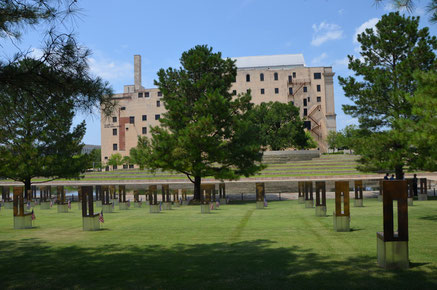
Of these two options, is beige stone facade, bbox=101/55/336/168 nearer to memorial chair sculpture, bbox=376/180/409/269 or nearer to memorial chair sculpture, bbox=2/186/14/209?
memorial chair sculpture, bbox=2/186/14/209

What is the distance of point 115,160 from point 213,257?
71334 mm

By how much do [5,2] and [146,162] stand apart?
794 inches

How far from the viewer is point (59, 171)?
29156mm

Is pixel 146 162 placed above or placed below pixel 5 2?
below

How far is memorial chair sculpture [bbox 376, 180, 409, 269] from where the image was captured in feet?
23.9

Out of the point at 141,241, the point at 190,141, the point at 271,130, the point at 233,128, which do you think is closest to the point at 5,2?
the point at 141,241

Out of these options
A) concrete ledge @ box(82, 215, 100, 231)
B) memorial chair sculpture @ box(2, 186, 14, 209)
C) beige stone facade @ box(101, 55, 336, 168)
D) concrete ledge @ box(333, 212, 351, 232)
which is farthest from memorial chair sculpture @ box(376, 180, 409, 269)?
beige stone facade @ box(101, 55, 336, 168)

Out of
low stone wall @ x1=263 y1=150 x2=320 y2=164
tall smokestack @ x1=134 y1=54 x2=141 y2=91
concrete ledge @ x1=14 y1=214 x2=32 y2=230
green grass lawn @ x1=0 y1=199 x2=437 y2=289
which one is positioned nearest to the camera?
green grass lawn @ x1=0 y1=199 x2=437 y2=289

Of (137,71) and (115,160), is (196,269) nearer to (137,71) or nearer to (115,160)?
(115,160)

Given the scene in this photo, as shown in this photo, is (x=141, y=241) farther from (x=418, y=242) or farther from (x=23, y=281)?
(x=418, y=242)

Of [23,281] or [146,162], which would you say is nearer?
[23,281]

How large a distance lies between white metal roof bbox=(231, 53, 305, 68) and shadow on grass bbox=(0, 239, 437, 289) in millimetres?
96599

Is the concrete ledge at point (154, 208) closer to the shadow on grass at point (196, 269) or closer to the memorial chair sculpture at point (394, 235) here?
the shadow on grass at point (196, 269)

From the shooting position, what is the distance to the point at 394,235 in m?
7.63
